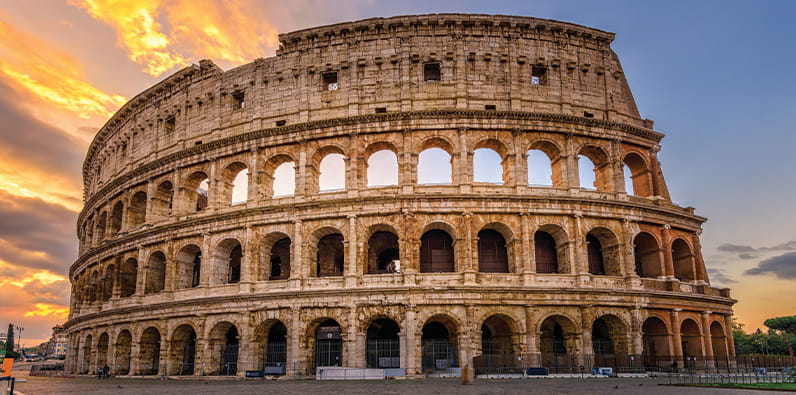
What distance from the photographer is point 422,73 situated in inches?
1086

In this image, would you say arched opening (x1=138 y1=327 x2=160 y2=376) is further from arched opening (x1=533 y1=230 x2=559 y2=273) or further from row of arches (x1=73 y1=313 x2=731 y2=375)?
arched opening (x1=533 y1=230 x2=559 y2=273)

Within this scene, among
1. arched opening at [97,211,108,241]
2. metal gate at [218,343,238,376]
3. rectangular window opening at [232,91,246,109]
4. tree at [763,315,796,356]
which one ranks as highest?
rectangular window opening at [232,91,246,109]

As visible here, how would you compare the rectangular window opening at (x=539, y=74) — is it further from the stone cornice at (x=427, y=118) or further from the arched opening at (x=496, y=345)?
the arched opening at (x=496, y=345)

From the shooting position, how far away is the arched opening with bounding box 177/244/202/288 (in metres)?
29.3

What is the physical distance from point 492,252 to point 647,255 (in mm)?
7869

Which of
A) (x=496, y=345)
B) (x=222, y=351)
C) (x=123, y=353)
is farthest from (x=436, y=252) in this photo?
(x=123, y=353)

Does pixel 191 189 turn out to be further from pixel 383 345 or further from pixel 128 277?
pixel 383 345

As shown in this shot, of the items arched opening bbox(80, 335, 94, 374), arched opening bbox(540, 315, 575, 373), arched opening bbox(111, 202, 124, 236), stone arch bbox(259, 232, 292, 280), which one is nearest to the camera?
arched opening bbox(540, 315, 575, 373)

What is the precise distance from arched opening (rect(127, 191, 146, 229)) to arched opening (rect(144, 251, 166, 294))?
11.4ft

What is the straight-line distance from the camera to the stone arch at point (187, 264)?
29.3 metres

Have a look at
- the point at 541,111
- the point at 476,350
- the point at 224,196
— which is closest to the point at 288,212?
the point at 224,196

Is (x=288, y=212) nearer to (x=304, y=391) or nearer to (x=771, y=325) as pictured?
(x=304, y=391)

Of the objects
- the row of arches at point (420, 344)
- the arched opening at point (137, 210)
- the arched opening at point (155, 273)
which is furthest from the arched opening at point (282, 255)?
the arched opening at point (137, 210)

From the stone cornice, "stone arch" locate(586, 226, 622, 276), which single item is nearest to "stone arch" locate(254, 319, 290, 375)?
the stone cornice
